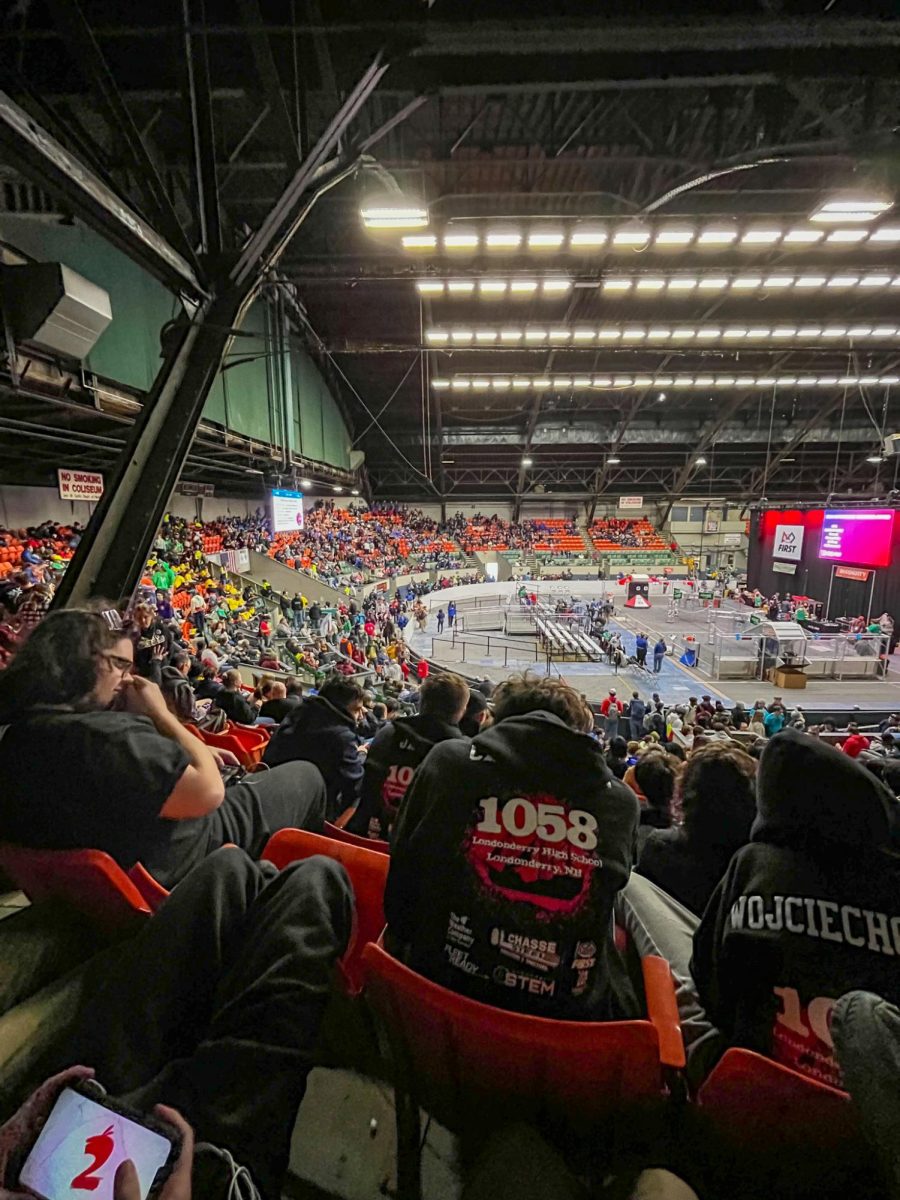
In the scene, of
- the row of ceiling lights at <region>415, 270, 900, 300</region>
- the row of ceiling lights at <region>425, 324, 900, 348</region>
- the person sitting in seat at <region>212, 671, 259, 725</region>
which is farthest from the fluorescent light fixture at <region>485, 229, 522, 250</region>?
the person sitting in seat at <region>212, 671, 259, 725</region>

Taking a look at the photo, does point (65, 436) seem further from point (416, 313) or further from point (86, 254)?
point (416, 313)

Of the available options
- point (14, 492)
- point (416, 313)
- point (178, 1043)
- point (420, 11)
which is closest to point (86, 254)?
point (420, 11)

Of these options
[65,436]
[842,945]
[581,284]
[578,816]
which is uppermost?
[581,284]

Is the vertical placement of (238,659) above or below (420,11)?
below

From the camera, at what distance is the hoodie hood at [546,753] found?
4.43 ft

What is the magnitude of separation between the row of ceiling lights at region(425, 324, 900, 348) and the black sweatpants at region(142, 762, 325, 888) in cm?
1526

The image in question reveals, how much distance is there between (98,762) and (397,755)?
4.58 feet

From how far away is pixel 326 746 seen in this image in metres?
2.76

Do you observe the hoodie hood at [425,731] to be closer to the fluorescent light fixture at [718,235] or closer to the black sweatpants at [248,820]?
the black sweatpants at [248,820]

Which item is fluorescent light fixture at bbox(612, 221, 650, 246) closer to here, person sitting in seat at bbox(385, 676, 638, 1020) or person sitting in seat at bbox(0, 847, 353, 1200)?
person sitting in seat at bbox(385, 676, 638, 1020)

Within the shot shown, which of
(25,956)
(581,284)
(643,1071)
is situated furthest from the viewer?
(581,284)

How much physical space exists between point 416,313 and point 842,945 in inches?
673

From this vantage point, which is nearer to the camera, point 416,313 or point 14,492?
point 14,492

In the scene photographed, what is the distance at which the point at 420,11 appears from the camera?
13.6ft
